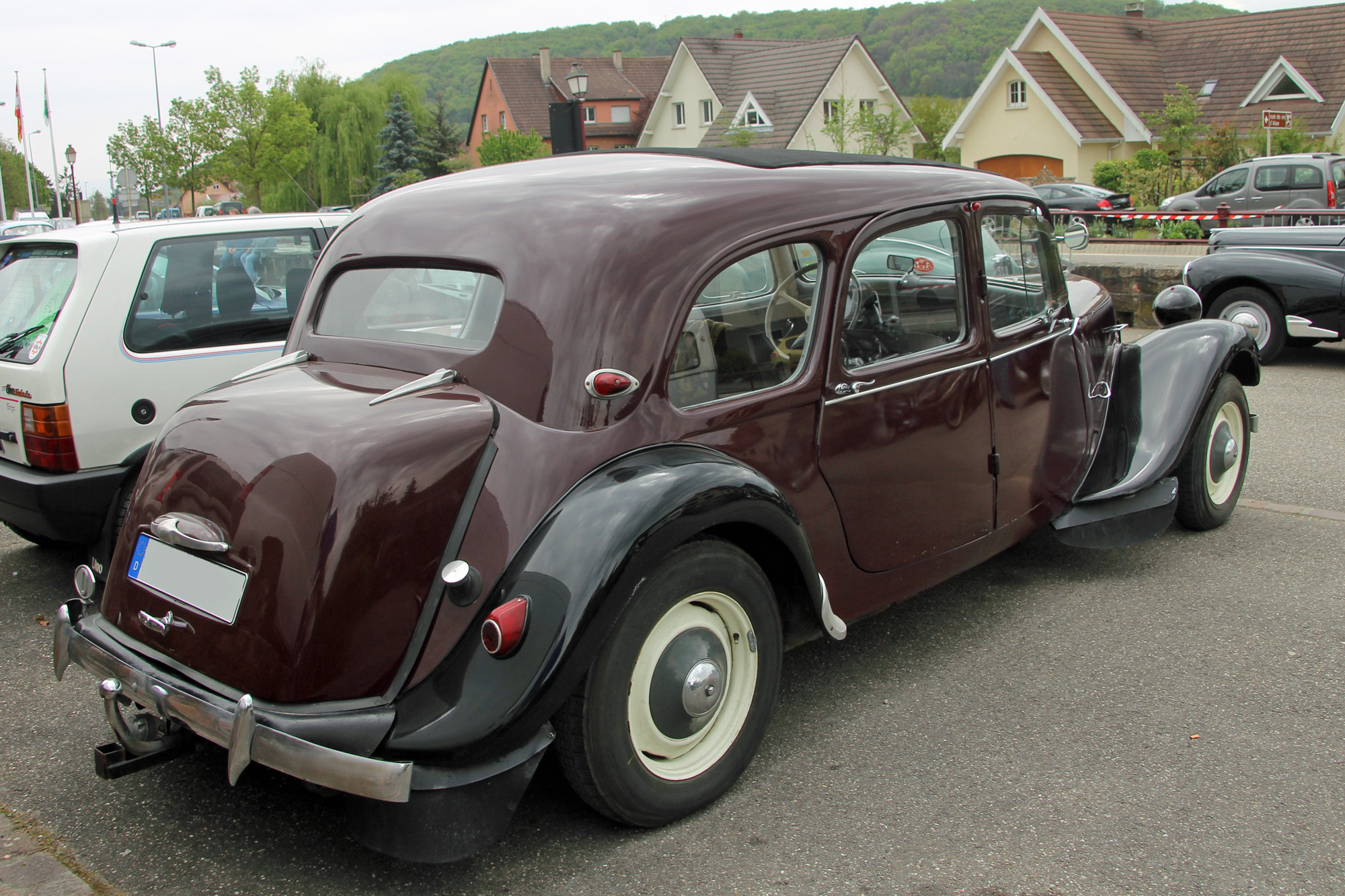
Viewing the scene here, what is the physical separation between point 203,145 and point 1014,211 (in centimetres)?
4651

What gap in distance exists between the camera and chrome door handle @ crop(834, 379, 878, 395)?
3.23 metres

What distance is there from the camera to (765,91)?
176 ft

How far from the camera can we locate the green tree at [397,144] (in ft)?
194

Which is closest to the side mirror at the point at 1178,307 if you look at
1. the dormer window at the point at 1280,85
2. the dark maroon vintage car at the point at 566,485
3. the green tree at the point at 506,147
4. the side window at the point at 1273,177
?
the dark maroon vintage car at the point at 566,485

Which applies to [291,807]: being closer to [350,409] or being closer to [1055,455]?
[350,409]

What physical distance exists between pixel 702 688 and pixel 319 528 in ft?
3.46

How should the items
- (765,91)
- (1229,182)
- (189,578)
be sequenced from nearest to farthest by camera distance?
(189,578) < (1229,182) < (765,91)

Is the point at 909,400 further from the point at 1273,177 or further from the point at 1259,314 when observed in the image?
the point at 1273,177

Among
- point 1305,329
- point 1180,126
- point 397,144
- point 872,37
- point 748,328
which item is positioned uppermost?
point 872,37

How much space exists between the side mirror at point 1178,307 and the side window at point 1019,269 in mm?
1254

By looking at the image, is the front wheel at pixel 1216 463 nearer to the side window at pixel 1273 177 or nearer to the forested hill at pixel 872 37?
the side window at pixel 1273 177

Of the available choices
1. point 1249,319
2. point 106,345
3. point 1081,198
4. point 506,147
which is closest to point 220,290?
point 106,345

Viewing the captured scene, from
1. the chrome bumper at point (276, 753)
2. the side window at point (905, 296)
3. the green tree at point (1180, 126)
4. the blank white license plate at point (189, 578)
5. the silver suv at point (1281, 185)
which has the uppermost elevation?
the green tree at point (1180, 126)

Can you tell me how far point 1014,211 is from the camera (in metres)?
4.11
